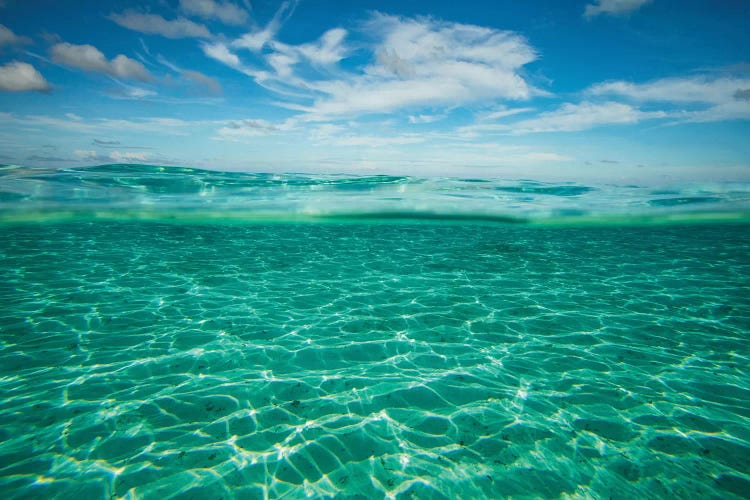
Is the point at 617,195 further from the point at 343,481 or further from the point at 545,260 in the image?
the point at 343,481

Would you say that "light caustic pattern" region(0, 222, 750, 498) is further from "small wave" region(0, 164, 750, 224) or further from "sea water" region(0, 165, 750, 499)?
"small wave" region(0, 164, 750, 224)

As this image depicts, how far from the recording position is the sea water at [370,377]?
3832 mm

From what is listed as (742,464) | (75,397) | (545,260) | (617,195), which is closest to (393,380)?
(742,464)

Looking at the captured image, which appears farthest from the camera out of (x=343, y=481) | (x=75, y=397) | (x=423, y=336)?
(x=423, y=336)

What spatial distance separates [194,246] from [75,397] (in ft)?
39.3

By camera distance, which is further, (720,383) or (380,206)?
(380,206)

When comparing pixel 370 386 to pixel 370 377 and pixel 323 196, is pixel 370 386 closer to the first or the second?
pixel 370 377

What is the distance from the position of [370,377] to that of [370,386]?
0.25 meters

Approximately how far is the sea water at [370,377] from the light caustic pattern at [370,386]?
29mm

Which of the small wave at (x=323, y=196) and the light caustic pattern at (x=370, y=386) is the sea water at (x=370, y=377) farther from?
the small wave at (x=323, y=196)

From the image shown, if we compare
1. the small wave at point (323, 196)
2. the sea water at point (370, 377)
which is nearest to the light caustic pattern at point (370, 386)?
the sea water at point (370, 377)

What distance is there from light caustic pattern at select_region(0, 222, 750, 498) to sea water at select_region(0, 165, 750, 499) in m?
0.03

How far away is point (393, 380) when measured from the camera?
5.55 m

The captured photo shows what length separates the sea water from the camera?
12.6 ft
